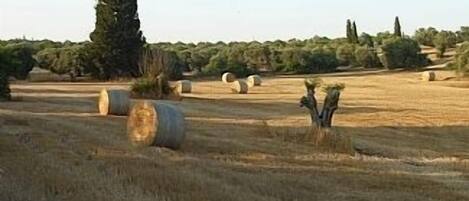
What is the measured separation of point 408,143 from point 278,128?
302cm

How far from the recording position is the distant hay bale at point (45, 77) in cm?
5582

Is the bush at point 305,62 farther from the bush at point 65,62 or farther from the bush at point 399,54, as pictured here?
the bush at point 65,62

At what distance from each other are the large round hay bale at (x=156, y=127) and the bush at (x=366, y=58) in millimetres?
65493

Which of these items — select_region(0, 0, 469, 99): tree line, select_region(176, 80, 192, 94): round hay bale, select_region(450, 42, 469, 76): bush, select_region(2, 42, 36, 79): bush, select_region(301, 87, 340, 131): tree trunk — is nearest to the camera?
select_region(301, 87, 340, 131): tree trunk

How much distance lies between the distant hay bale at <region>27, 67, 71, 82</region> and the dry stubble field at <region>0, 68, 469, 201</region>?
32455mm

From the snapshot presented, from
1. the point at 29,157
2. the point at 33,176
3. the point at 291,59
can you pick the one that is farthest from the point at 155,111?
the point at 291,59

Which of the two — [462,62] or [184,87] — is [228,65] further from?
[184,87]

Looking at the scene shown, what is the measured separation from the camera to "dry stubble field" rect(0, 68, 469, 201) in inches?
388

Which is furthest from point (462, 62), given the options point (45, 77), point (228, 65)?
point (45, 77)

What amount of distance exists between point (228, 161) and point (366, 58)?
68.2 metres

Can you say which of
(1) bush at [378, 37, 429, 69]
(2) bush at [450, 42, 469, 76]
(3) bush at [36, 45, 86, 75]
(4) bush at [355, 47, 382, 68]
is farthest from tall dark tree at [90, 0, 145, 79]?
(4) bush at [355, 47, 382, 68]

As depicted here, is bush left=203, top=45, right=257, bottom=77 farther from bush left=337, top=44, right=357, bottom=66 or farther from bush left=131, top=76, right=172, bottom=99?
bush left=131, top=76, right=172, bottom=99

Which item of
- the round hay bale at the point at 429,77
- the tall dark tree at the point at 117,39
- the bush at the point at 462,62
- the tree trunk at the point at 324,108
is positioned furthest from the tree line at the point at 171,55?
the tree trunk at the point at 324,108

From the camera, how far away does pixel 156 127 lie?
14672 mm
